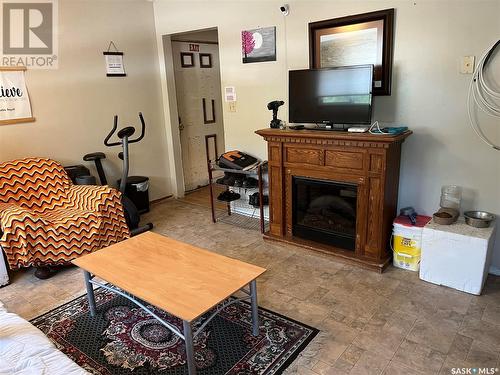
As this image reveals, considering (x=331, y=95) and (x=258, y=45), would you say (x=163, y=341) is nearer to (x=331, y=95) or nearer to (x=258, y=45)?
(x=331, y=95)

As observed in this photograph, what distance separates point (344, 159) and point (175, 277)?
163cm

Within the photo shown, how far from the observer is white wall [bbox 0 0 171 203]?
12.5 feet

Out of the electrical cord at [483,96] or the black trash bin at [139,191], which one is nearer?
the electrical cord at [483,96]

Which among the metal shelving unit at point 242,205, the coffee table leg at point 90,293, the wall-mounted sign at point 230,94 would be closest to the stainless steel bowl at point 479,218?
the metal shelving unit at point 242,205

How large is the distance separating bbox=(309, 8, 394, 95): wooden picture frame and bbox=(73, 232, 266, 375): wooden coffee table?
1916 mm

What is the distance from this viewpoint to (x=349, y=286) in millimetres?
2785

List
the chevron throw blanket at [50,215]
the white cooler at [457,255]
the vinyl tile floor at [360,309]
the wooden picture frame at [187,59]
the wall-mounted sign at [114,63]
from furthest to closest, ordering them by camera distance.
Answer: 1. the wooden picture frame at [187,59]
2. the wall-mounted sign at [114,63]
3. the chevron throw blanket at [50,215]
4. the white cooler at [457,255]
5. the vinyl tile floor at [360,309]

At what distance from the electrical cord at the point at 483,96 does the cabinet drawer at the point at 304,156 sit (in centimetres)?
112

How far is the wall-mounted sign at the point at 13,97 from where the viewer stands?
3.53 metres

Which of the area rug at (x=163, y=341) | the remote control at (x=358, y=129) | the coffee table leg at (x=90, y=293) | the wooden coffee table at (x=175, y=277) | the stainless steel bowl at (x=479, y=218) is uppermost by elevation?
the remote control at (x=358, y=129)

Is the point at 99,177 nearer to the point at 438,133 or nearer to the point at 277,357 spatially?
the point at 277,357

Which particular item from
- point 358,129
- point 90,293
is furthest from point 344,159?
point 90,293

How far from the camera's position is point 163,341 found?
7.41ft

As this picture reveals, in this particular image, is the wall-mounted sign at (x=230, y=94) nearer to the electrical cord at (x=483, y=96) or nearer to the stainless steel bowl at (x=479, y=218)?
the electrical cord at (x=483, y=96)
